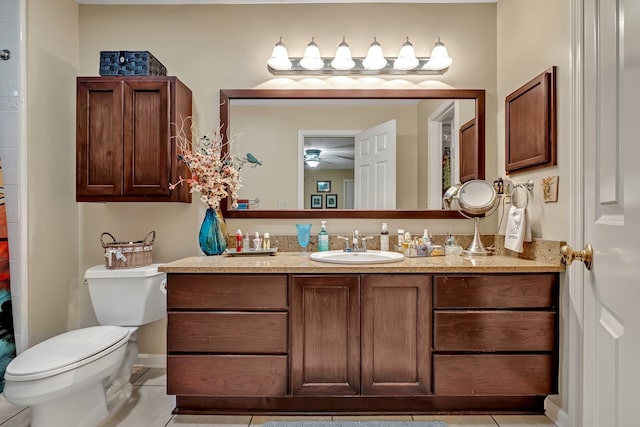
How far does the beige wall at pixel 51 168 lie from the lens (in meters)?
2.05

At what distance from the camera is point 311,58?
225 cm

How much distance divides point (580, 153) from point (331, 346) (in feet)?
4.84

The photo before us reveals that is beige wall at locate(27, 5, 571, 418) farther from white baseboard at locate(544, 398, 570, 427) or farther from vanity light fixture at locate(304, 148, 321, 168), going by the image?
white baseboard at locate(544, 398, 570, 427)

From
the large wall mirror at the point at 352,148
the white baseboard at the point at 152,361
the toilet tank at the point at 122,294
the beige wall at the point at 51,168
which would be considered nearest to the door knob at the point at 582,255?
the large wall mirror at the point at 352,148

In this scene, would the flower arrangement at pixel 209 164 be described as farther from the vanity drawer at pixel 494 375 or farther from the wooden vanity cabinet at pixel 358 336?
the vanity drawer at pixel 494 375

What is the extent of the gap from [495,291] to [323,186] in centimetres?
120

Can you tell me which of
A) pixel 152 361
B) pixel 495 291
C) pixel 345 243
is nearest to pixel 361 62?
pixel 345 243

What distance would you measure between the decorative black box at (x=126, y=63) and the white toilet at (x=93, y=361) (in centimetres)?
119

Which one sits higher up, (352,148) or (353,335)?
(352,148)

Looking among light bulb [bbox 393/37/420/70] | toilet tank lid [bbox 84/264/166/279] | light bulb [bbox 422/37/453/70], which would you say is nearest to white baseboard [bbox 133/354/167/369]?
toilet tank lid [bbox 84/264/166/279]

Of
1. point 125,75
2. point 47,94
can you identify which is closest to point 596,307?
point 125,75

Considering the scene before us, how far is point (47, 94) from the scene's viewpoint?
2.15m

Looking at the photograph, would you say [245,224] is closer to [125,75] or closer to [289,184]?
[289,184]

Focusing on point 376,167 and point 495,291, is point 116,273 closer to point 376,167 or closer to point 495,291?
point 376,167
